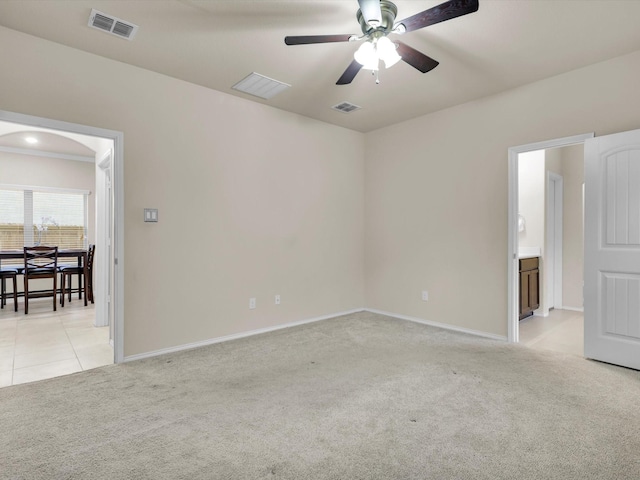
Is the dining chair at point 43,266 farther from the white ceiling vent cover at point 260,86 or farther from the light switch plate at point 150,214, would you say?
the white ceiling vent cover at point 260,86

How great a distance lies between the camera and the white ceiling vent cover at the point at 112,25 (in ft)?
8.21

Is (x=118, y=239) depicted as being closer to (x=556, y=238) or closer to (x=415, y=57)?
(x=415, y=57)

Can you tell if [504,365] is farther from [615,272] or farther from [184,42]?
[184,42]

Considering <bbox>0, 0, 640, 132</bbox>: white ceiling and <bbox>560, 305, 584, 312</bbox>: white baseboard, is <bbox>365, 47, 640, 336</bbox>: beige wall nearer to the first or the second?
<bbox>0, 0, 640, 132</bbox>: white ceiling

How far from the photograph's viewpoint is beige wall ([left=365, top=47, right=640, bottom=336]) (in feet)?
10.8

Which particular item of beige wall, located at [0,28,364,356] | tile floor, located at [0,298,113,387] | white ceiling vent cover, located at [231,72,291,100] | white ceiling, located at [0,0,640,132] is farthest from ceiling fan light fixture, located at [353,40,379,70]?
tile floor, located at [0,298,113,387]

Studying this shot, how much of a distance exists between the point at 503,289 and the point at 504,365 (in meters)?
1.01

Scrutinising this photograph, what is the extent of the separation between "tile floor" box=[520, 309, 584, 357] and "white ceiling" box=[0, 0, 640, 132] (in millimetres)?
2700

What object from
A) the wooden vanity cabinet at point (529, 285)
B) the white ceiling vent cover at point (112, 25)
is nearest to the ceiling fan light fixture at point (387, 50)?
the white ceiling vent cover at point (112, 25)

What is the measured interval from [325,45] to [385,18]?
0.62m

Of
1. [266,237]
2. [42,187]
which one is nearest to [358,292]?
[266,237]

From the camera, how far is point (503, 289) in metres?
3.87

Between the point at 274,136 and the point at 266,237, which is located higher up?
the point at 274,136

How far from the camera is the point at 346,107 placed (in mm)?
4270
